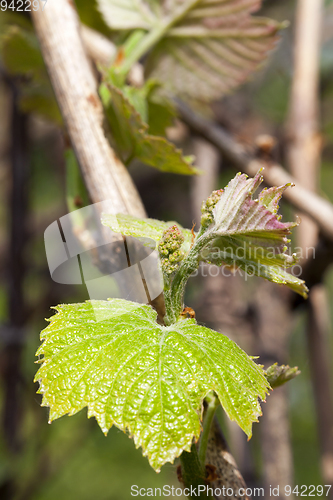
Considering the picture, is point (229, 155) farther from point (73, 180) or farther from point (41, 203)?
point (41, 203)

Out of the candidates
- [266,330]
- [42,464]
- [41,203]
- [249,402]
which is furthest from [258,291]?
[41,203]

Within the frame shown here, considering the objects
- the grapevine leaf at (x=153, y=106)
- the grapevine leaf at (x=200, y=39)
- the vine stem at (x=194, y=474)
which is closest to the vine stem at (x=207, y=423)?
the vine stem at (x=194, y=474)

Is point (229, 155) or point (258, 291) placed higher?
point (229, 155)

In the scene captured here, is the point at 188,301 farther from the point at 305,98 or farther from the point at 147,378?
the point at 147,378

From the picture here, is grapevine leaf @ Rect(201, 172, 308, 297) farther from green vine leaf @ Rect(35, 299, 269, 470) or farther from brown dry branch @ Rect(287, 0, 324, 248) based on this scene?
brown dry branch @ Rect(287, 0, 324, 248)

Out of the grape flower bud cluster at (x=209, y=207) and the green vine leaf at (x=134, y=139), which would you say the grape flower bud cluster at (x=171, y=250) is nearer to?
the grape flower bud cluster at (x=209, y=207)

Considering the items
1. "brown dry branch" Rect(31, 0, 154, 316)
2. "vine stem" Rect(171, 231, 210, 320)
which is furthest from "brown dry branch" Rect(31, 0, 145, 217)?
"vine stem" Rect(171, 231, 210, 320)
